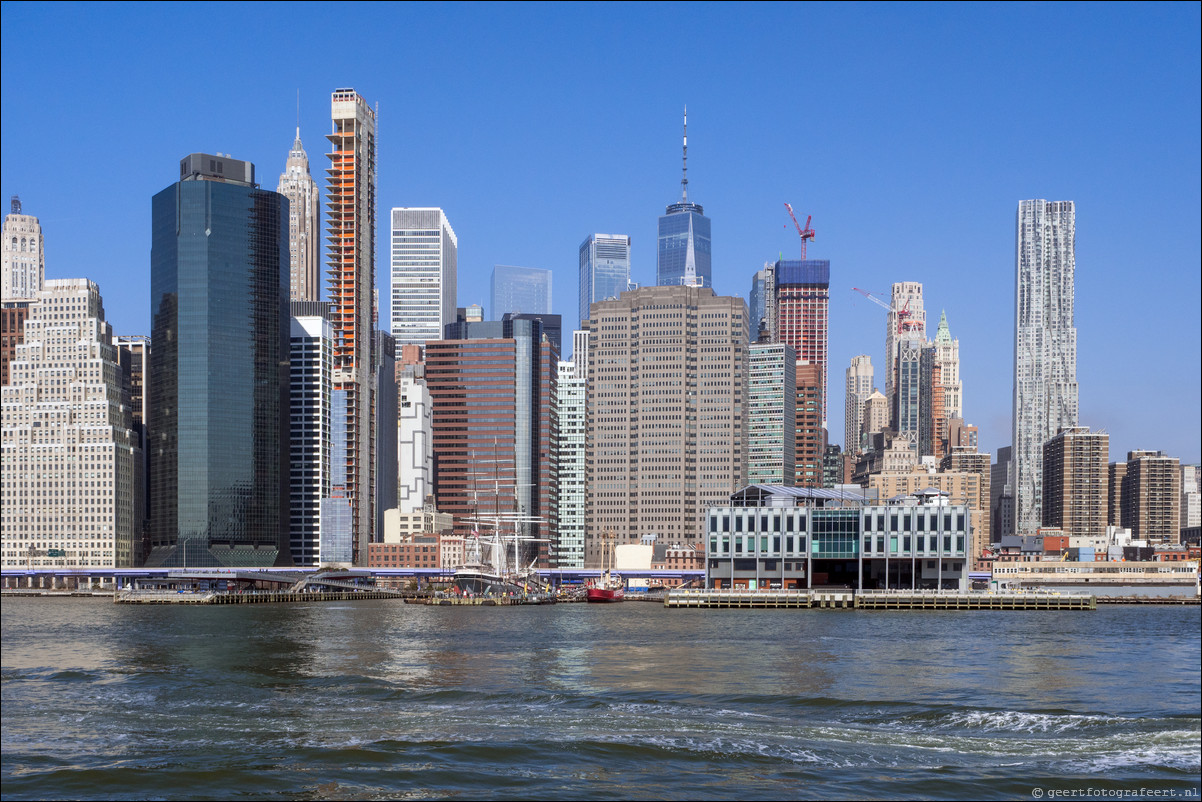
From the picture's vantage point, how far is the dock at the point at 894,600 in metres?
158

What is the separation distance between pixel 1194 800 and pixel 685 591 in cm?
13245

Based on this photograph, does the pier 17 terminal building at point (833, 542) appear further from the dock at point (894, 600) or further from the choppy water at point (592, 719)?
the choppy water at point (592, 719)

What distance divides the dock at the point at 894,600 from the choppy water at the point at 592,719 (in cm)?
6390

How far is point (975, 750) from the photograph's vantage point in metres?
46.2

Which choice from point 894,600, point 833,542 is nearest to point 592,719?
point 894,600

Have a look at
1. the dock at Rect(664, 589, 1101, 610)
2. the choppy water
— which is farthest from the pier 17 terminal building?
the choppy water

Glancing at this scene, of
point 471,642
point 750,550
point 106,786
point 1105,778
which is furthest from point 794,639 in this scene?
point 750,550

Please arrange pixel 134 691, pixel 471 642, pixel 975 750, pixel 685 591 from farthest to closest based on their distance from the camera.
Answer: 1. pixel 685 591
2. pixel 471 642
3. pixel 134 691
4. pixel 975 750

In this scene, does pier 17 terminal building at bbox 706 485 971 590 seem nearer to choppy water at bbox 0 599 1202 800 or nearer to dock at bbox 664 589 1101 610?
dock at bbox 664 589 1101 610

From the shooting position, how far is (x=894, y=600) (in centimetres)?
15825

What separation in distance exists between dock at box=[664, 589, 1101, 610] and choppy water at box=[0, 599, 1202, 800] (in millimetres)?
63903

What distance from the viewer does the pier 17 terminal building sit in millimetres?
171375

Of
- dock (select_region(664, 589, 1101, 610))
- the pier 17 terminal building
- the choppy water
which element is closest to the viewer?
the choppy water

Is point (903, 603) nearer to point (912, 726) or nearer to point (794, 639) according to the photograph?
point (794, 639)
